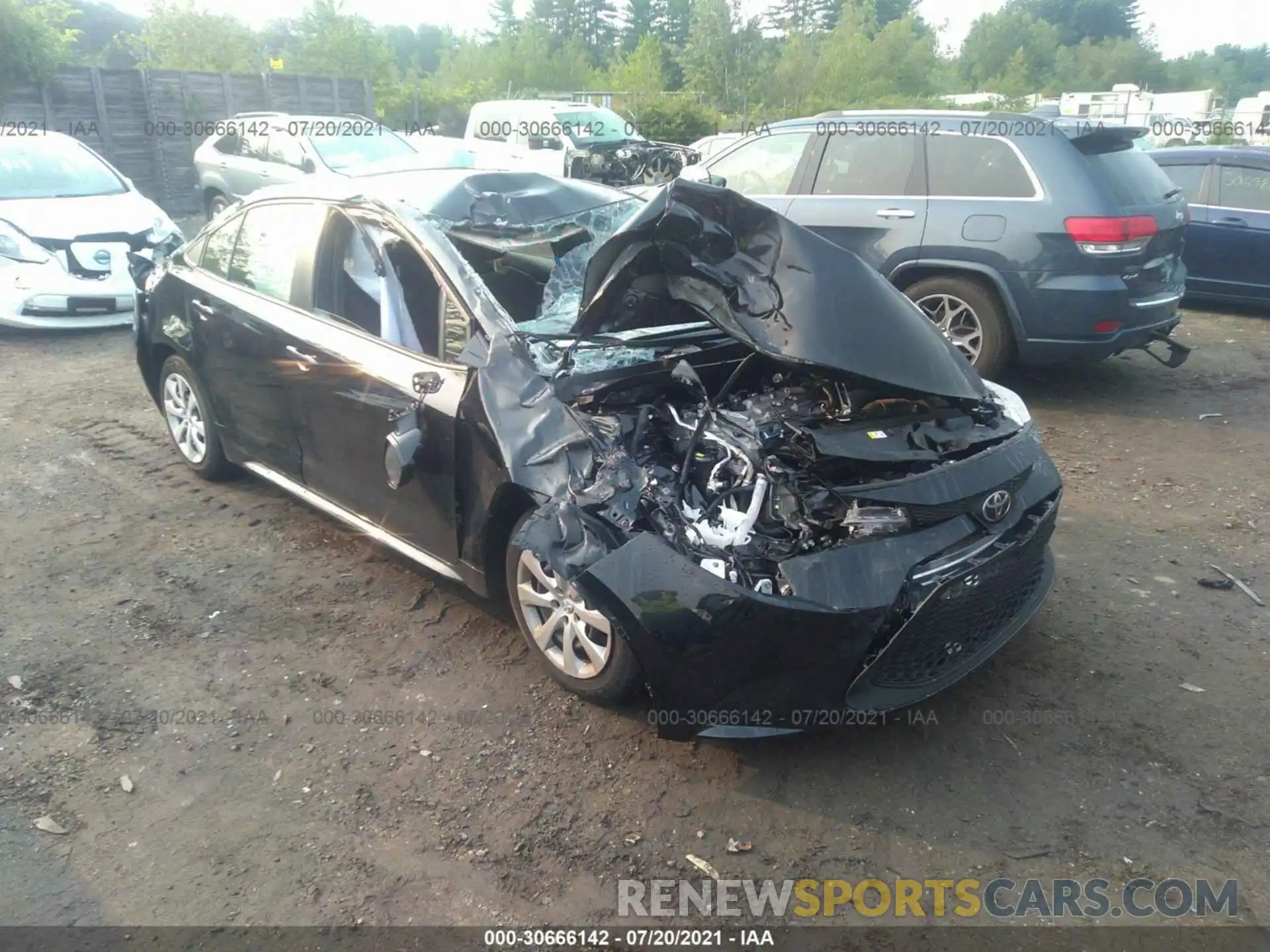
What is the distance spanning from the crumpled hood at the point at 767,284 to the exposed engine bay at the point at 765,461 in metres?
0.15

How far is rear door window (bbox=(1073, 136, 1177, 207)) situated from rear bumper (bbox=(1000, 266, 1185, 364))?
594mm

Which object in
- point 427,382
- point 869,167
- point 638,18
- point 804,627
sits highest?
point 638,18

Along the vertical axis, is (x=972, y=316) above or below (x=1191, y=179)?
Answer: below

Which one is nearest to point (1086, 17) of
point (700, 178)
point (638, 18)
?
point (638, 18)

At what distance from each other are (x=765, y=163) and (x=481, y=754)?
231 inches

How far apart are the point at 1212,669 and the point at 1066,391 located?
12.4 feet

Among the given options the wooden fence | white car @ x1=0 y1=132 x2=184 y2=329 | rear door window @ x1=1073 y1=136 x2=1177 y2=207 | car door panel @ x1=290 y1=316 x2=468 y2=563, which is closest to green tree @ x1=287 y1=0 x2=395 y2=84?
the wooden fence

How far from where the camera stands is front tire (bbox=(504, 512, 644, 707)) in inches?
126

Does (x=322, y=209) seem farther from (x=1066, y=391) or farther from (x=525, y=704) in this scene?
(x=1066, y=391)

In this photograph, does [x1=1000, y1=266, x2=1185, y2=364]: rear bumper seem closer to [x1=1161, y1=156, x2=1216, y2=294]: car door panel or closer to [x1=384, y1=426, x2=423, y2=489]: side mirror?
[x1=1161, y1=156, x2=1216, y2=294]: car door panel

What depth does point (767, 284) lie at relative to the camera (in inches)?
136

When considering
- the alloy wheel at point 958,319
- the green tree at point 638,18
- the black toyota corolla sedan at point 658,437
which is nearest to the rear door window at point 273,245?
the black toyota corolla sedan at point 658,437

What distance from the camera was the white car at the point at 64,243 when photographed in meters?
8.39

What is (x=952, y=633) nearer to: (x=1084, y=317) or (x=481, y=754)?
(x=481, y=754)
